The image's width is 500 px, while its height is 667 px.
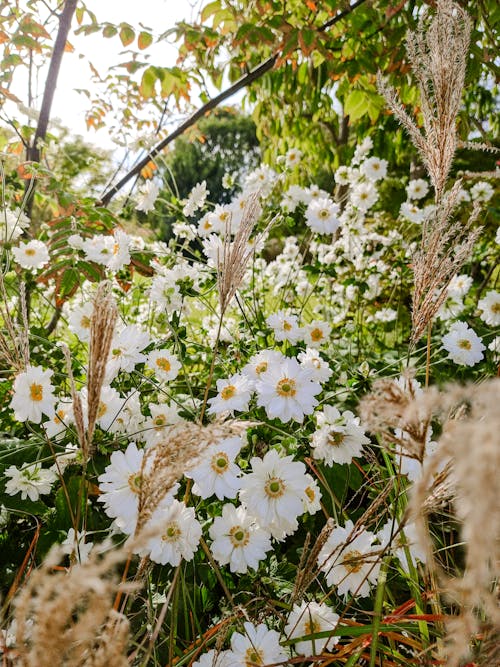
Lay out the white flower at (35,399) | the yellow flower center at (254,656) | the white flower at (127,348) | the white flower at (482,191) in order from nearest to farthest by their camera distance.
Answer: the yellow flower center at (254,656) < the white flower at (35,399) < the white flower at (127,348) < the white flower at (482,191)

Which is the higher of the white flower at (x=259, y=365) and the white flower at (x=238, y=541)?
the white flower at (x=259, y=365)

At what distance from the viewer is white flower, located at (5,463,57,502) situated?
1.08 metres

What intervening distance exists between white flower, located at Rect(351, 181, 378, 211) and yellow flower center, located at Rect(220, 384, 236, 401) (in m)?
1.39

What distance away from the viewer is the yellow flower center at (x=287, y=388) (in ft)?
3.46

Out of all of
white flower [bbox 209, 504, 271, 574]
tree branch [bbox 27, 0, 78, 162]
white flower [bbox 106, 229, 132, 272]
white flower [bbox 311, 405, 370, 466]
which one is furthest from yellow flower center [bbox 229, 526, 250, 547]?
tree branch [bbox 27, 0, 78, 162]

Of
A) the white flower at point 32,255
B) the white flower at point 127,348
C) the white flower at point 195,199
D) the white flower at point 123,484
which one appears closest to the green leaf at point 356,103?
the white flower at point 195,199

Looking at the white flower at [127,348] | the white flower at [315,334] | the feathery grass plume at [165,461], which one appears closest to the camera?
the feathery grass plume at [165,461]

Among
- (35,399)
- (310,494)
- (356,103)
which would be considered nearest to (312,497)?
(310,494)

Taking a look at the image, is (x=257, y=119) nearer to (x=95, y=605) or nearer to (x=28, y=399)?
(x=28, y=399)

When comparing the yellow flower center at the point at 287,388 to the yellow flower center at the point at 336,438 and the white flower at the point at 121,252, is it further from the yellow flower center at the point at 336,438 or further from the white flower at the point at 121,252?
the white flower at the point at 121,252

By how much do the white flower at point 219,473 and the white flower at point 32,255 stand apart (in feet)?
3.72

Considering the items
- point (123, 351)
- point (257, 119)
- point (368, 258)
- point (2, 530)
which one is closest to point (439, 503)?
point (123, 351)

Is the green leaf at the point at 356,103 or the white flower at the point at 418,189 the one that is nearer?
the green leaf at the point at 356,103

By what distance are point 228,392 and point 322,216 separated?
0.96 metres
